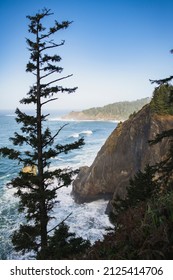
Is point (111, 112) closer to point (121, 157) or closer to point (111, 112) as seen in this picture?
point (111, 112)

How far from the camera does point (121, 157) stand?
→ 27.0 meters

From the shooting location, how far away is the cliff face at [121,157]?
25609 mm

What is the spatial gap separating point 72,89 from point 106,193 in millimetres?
19204

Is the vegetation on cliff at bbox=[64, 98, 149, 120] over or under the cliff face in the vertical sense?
over

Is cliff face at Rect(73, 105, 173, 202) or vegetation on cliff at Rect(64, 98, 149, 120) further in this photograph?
vegetation on cliff at Rect(64, 98, 149, 120)


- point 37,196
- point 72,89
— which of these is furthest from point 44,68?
point 37,196

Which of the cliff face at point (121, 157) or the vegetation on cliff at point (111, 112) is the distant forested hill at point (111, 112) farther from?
the cliff face at point (121, 157)

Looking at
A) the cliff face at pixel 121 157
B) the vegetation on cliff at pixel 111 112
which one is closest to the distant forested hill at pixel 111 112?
the vegetation on cliff at pixel 111 112

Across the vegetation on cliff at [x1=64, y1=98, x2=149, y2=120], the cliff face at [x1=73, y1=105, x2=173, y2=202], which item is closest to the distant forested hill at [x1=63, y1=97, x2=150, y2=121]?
the vegetation on cliff at [x1=64, y1=98, x2=149, y2=120]

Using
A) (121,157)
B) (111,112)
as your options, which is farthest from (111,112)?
(121,157)

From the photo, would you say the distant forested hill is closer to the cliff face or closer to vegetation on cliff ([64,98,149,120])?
vegetation on cliff ([64,98,149,120])

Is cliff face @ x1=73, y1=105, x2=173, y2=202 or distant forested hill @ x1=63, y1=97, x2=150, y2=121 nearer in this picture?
cliff face @ x1=73, y1=105, x2=173, y2=202

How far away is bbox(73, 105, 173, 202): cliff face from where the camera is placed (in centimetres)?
2561

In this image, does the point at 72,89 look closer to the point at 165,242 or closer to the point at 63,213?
the point at 165,242
